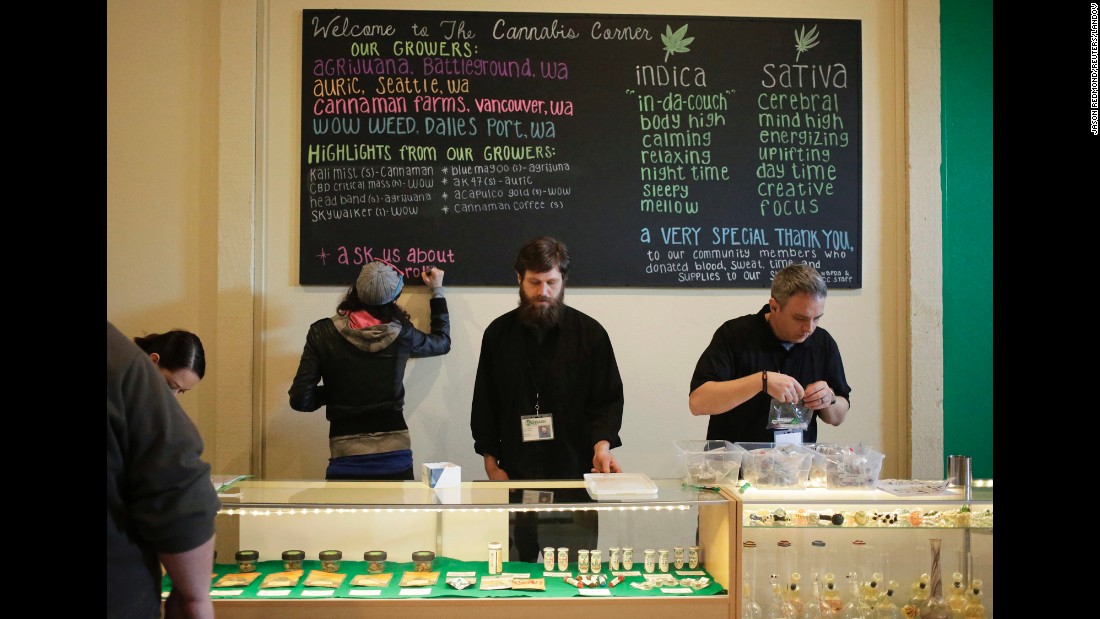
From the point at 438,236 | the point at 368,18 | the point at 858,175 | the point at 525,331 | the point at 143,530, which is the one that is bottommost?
the point at 143,530

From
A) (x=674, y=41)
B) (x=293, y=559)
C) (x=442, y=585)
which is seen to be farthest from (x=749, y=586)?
(x=674, y=41)

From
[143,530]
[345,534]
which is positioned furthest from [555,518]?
[143,530]

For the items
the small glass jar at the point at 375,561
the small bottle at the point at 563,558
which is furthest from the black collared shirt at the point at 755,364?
the small glass jar at the point at 375,561

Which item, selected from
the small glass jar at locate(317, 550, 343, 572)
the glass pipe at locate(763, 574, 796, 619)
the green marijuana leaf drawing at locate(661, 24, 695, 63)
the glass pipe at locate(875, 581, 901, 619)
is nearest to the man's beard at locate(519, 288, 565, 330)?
the small glass jar at locate(317, 550, 343, 572)

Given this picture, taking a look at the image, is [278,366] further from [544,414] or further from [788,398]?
[788,398]

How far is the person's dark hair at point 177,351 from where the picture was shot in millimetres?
3336

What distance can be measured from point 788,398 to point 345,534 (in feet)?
5.90

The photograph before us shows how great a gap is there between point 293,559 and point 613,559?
1.10 m

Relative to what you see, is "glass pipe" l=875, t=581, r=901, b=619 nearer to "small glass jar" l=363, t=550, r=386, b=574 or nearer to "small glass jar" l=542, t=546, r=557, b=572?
"small glass jar" l=542, t=546, r=557, b=572

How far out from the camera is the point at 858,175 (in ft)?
16.8

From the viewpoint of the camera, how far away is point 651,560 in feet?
9.85

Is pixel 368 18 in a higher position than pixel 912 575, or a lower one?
higher

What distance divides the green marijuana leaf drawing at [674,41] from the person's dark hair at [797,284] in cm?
192

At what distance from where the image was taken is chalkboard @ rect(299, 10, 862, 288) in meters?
4.92
